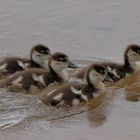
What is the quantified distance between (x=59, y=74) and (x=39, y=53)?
380mm

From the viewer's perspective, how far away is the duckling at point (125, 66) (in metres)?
6.33

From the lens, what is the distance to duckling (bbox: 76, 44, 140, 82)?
633 cm

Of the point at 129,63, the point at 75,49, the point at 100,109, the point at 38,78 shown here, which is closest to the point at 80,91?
the point at 100,109

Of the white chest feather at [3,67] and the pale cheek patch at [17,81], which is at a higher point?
the white chest feather at [3,67]

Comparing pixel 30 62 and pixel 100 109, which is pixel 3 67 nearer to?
pixel 30 62

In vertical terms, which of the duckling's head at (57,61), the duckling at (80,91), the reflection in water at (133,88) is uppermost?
the duckling's head at (57,61)

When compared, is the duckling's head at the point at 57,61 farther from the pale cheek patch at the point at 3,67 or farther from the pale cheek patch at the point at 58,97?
the pale cheek patch at the point at 58,97

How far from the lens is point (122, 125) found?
5.21m

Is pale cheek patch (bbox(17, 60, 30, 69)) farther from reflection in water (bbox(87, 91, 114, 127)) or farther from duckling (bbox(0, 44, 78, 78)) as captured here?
reflection in water (bbox(87, 91, 114, 127))

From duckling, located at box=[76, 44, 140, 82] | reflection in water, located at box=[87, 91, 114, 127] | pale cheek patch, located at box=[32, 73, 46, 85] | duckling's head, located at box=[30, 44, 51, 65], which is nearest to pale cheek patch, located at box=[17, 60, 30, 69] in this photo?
duckling's head, located at box=[30, 44, 51, 65]

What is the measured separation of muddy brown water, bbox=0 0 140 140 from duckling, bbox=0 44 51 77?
408 mm

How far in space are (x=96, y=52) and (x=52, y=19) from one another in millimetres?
1236

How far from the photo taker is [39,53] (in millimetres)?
6484

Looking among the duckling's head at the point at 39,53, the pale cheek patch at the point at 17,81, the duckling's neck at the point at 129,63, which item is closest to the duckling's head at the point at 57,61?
the duckling's head at the point at 39,53
